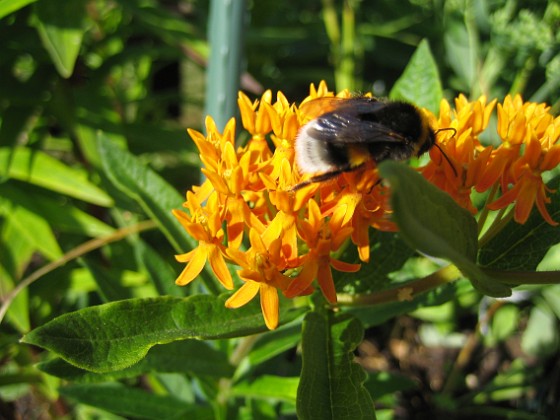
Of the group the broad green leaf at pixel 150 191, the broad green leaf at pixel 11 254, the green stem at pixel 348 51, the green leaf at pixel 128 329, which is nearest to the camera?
the green leaf at pixel 128 329

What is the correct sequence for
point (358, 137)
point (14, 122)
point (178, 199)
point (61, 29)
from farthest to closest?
1. point (14, 122)
2. point (61, 29)
3. point (178, 199)
4. point (358, 137)

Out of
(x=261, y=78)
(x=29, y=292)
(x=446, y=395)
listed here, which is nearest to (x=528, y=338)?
(x=446, y=395)

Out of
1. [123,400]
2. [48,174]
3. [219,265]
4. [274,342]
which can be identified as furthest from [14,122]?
[219,265]

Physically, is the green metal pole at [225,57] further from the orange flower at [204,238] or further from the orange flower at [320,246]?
the orange flower at [320,246]

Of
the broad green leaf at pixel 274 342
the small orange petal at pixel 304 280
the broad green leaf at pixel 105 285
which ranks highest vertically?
the small orange petal at pixel 304 280

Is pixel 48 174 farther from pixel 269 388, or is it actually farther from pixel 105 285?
pixel 269 388

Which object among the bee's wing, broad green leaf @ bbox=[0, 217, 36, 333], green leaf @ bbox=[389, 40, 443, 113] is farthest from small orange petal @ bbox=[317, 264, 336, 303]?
broad green leaf @ bbox=[0, 217, 36, 333]

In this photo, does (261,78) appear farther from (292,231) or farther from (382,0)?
(292,231)

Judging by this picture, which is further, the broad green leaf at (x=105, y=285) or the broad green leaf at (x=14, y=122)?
the broad green leaf at (x=14, y=122)

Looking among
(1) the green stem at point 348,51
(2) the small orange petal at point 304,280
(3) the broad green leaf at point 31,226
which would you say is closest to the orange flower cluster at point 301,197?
(2) the small orange petal at point 304,280
